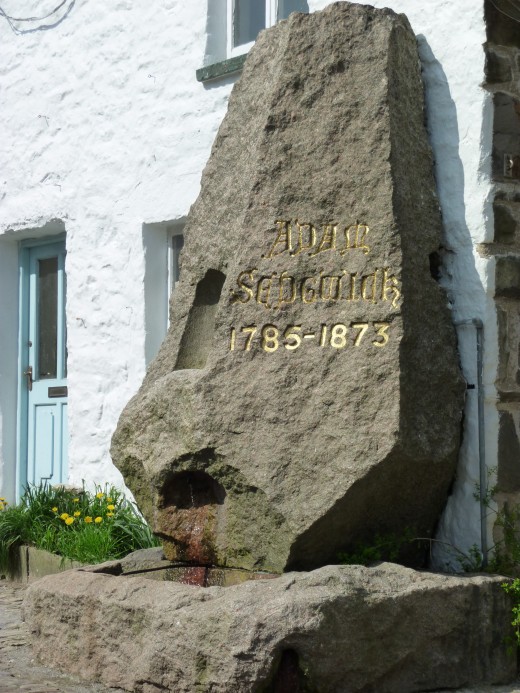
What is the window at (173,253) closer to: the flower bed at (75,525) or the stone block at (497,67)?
the flower bed at (75,525)

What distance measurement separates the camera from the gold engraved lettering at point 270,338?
457 cm

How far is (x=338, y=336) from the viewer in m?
4.49

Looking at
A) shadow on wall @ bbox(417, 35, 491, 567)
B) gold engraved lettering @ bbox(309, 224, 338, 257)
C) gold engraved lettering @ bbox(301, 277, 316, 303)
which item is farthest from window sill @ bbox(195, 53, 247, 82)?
gold engraved lettering @ bbox(301, 277, 316, 303)

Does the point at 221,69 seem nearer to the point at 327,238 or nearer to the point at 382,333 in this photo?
the point at 327,238

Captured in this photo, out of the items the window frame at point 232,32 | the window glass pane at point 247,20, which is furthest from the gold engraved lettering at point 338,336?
the window glass pane at point 247,20

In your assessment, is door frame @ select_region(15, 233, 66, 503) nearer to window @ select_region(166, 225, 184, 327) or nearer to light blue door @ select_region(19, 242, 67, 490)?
light blue door @ select_region(19, 242, 67, 490)

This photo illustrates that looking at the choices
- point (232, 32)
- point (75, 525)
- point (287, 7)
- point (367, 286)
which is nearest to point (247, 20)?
point (232, 32)

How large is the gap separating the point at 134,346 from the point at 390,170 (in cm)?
256

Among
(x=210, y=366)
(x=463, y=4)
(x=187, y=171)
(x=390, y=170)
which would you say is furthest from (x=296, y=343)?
(x=187, y=171)

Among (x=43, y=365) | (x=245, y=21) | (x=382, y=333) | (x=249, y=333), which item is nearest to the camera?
(x=382, y=333)

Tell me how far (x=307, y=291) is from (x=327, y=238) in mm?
232

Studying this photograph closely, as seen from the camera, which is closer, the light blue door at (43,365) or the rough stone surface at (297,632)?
the rough stone surface at (297,632)

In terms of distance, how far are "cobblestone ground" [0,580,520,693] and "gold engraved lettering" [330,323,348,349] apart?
136 centimetres

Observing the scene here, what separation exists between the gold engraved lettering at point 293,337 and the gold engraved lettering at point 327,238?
31 centimetres
